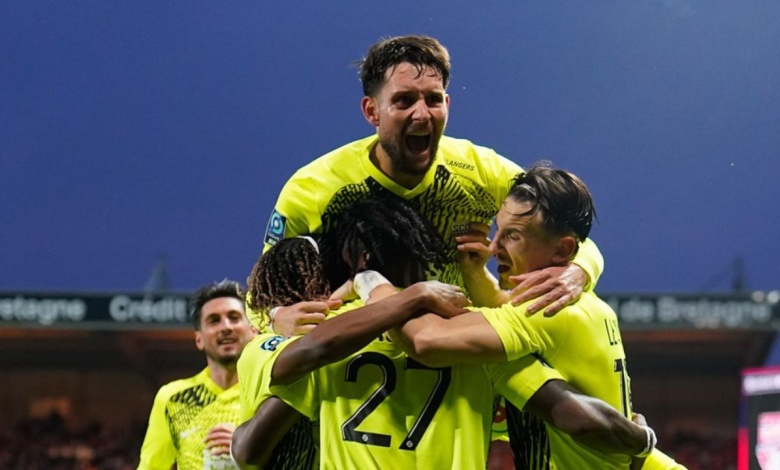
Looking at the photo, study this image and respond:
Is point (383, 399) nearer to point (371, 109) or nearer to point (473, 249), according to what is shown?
point (473, 249)

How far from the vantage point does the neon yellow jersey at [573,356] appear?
277cm

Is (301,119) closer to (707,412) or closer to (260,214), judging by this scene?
(260,214)

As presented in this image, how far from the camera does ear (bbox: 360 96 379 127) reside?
3.66 metres

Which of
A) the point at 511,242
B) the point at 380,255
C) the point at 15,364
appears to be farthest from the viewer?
the point at 15,364

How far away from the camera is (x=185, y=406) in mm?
5570

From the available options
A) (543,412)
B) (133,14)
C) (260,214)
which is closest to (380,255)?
(543,412)

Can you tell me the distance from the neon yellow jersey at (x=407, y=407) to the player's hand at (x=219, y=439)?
212 cm

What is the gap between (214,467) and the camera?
15.9ft

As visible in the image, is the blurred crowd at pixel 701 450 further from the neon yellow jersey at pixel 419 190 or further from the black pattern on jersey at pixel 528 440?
the black pattern on jersey at pixel 528 440

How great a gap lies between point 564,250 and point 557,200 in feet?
0.50

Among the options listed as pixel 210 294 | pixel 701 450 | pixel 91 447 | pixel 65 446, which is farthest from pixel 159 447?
pixel 701 450

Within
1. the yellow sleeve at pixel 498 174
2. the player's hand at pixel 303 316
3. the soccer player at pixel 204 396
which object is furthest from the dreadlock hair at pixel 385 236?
the soccer player at pixel 204 396

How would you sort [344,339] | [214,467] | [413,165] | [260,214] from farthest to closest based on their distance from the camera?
[260,214]
[214,467]
[413,165]
[344,339]

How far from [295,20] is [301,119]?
7073 millimetres
